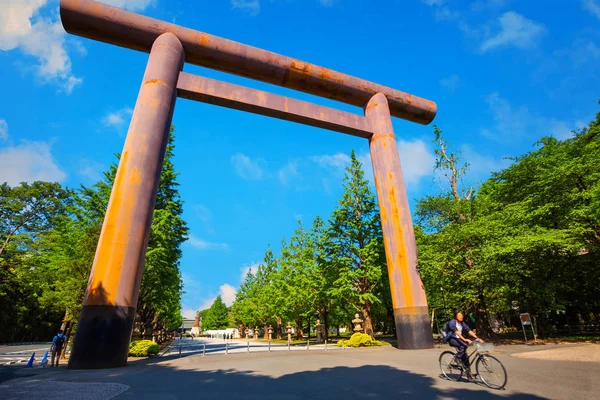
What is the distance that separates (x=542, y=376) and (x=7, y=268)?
36.3 meters

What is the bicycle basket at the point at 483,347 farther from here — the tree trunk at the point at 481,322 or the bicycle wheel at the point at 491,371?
the tree trunk at the point at 481,322

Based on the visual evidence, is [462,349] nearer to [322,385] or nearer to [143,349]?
[322,385]

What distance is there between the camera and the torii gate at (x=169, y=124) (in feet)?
30.2

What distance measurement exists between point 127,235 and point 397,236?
1061 centimetres

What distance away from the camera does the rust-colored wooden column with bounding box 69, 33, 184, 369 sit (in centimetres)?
883

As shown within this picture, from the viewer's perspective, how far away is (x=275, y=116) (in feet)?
48.6

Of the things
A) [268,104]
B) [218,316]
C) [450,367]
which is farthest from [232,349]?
[218,316]

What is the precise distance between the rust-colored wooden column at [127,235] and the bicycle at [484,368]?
8.83m

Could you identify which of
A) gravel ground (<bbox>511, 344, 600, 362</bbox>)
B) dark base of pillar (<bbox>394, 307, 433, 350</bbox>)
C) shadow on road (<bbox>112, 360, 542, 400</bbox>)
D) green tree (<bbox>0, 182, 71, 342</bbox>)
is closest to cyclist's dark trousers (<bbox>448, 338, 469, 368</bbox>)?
shadow on road (<bbox>112, 360, 542, 400</bbox>)

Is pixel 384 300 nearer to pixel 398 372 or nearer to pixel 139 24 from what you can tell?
pixel 398 372

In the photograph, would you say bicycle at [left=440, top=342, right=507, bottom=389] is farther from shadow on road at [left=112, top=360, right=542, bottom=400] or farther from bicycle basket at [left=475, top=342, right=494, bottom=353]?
shadow on road at [left=112, top=360, right=542, bottom=400]

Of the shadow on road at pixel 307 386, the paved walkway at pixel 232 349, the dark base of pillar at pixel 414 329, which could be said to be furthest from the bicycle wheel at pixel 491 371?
the paved walkway at pixel 232 349

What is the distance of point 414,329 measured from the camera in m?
12.5

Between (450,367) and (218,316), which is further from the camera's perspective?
(218,316)
